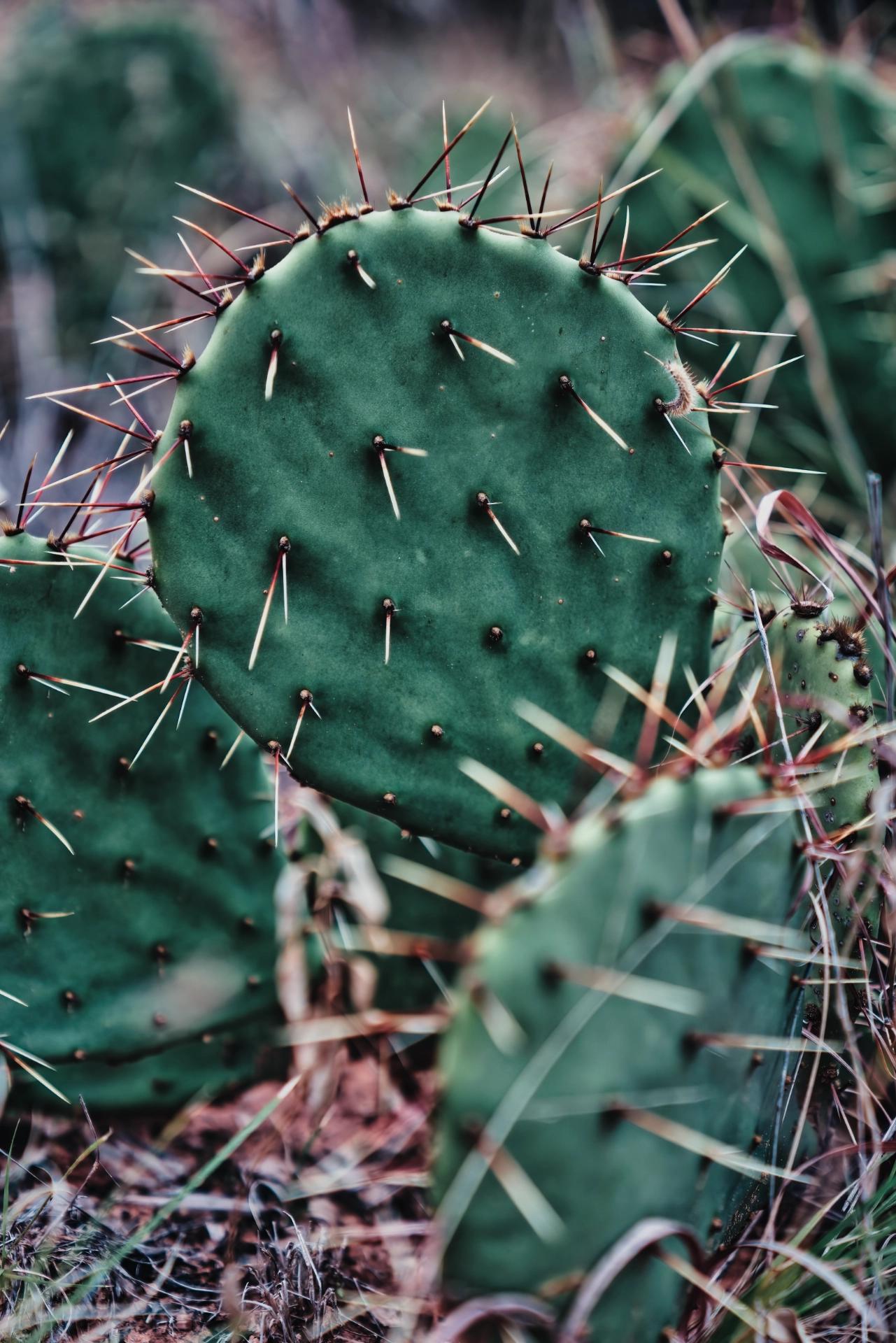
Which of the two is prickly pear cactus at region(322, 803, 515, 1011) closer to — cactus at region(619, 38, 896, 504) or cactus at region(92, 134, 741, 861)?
cactus at region(92, 134, 741, 861)

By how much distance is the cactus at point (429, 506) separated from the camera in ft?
3.23

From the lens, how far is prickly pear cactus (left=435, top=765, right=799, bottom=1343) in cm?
69

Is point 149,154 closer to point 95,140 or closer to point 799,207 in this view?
point 95,140

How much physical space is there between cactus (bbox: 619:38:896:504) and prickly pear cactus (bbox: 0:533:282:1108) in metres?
1.30

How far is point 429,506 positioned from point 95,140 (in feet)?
8.47

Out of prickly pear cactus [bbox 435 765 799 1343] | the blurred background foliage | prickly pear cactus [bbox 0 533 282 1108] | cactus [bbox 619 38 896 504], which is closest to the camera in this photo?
prickly pear cactus [bbox 435 765 799 1343]

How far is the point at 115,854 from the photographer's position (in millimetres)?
1179

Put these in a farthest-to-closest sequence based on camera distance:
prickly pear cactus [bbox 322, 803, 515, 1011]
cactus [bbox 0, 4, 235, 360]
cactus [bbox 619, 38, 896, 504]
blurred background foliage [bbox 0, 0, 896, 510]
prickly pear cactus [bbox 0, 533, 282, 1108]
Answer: cactus [bbox 0, 4, 235, 360] < blurred background foliage [bbox 0, 0, 896, 510] < cactus [bbox 619, 38, 896, 504] < prickly pear cactus [bbox 322, 803, 515, 1011] < prickly pear cactus [bbox 0, 533, 282, 1108]

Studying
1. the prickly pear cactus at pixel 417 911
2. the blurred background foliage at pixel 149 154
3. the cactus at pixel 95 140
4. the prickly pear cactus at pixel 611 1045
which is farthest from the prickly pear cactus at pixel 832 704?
the cactus at pixel 95 140

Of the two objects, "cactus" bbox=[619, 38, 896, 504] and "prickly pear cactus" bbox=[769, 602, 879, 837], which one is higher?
"cactus" bbox=[619, 38, 896, 504]

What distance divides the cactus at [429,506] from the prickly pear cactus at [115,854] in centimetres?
16

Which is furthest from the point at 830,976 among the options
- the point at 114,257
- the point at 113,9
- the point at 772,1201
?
the point at 113,9

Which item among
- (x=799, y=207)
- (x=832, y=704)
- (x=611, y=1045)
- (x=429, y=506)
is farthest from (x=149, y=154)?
(x=611, y=1045)

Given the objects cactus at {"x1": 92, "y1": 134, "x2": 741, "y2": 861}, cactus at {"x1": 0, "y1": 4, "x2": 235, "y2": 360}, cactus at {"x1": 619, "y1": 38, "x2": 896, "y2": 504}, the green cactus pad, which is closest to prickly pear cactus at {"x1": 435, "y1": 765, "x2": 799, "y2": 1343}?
cactus at {"x1": 92, "y1": 134, "x2": 741, "y2": 861}
